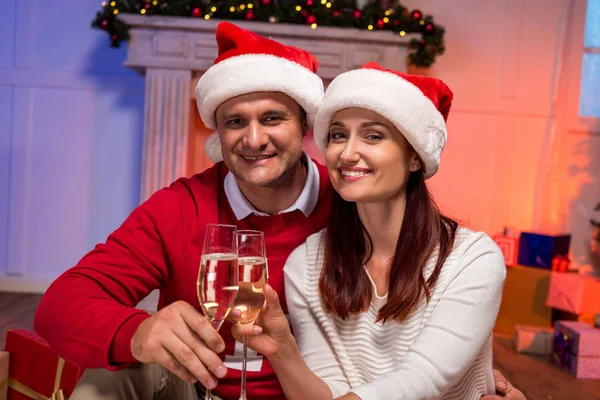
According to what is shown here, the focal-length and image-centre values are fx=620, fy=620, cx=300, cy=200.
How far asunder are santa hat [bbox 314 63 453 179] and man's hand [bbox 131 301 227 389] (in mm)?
622

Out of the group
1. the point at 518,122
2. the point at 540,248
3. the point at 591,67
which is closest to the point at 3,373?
the point at 540,248

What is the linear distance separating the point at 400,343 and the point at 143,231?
0.75 meters

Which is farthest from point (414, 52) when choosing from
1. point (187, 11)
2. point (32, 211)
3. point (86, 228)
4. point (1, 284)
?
point (1, 284)

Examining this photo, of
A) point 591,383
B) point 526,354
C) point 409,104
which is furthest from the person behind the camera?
point 526,354

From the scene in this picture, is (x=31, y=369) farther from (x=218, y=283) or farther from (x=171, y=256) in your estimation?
(x=218, y=283)

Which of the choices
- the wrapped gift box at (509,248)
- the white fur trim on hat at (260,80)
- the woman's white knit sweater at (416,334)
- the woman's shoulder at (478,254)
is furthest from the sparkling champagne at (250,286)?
the wrapped gift box at (509,248)

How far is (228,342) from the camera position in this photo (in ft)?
5.46

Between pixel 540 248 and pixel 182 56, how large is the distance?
8.56 feet

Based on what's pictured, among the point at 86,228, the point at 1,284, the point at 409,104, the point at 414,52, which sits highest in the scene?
the point at 414,52

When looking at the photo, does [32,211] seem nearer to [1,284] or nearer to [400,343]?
[1,284]

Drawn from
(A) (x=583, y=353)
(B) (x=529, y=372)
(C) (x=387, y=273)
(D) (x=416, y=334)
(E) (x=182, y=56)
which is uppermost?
(E) (x=182, y=56)

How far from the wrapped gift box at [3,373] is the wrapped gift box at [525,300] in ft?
9.34

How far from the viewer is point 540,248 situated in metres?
4.00

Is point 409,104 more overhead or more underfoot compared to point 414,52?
more underfoot
